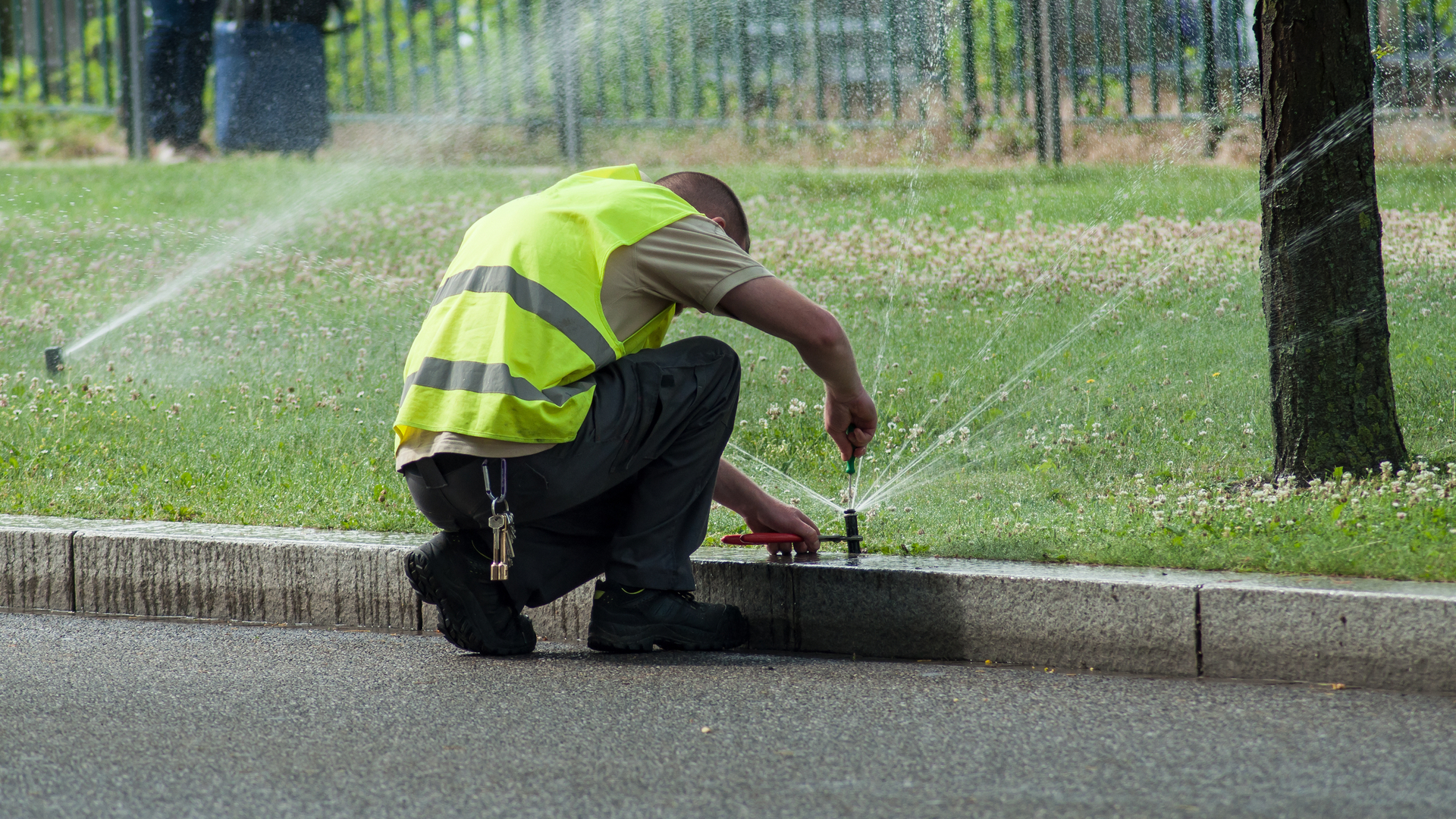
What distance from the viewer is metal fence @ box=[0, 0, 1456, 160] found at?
10.1 metres

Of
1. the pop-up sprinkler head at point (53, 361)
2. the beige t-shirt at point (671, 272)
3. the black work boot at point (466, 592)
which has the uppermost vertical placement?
the beige t-shirt at point (671, 272)

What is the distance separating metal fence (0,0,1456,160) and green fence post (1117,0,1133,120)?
0.01 metres

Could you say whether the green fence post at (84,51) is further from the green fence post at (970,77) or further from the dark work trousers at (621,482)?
the dark work trousers at (621,482)

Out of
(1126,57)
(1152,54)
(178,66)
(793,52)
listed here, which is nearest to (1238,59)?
(1152,54)

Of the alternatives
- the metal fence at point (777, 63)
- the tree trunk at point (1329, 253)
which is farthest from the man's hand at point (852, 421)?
the metal fence at point (777, 63)

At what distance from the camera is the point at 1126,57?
33.0ft

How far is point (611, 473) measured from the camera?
A: 3.63 m

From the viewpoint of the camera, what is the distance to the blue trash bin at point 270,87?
41.4 ft

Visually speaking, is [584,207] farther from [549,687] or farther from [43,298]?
[43,298]

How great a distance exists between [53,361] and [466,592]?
4271 millimetres

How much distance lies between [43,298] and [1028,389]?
5.79 m

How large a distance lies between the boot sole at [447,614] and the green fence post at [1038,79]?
7.16m

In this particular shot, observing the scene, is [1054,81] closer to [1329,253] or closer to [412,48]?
[412,48]

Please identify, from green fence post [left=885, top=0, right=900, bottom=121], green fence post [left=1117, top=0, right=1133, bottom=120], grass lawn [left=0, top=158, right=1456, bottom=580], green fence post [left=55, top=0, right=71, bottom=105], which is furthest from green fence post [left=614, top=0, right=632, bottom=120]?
green fence post [left=55, top=0, right=71, bottom=105]
